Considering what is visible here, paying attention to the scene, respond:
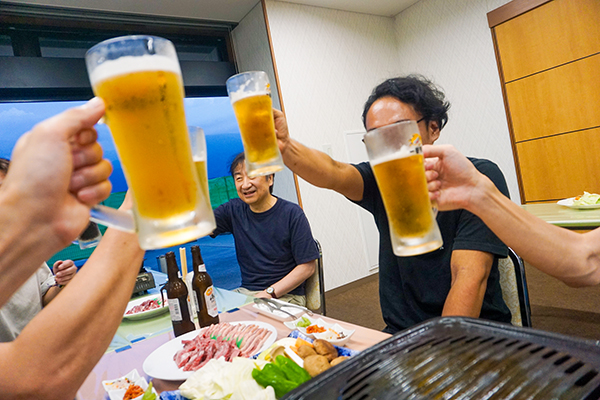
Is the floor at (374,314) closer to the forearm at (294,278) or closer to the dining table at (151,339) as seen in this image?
the forearm at (294,278)

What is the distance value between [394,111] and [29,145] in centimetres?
137

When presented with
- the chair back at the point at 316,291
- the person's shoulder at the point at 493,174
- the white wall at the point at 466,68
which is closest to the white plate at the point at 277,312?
the chair back at the point at 316,291

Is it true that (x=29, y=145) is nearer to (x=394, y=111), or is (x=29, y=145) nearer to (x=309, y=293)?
(x=394, y=111)

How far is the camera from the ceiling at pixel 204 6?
3961mm

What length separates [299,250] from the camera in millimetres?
2539

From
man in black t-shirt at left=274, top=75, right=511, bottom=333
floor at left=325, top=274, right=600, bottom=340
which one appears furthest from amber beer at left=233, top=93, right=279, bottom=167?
floor at left=325, top=274, right=600, bottom=340

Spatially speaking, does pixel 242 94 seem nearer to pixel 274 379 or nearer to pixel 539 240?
pixel 274 379

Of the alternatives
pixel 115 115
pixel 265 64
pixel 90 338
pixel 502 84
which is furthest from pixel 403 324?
pixel 502 84

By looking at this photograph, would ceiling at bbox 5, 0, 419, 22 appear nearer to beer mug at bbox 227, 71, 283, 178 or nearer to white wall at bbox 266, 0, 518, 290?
white wall at bbox 266, 0, 518, 290

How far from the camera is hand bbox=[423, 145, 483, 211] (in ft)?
3.04

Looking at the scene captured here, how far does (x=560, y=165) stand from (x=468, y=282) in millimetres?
4060

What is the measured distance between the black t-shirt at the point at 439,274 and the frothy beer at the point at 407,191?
73 cm

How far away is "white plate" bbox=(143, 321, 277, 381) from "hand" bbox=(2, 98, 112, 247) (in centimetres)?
74

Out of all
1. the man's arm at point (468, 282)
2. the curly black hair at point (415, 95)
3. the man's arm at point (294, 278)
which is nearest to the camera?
the man's arm at point (468, 282)
